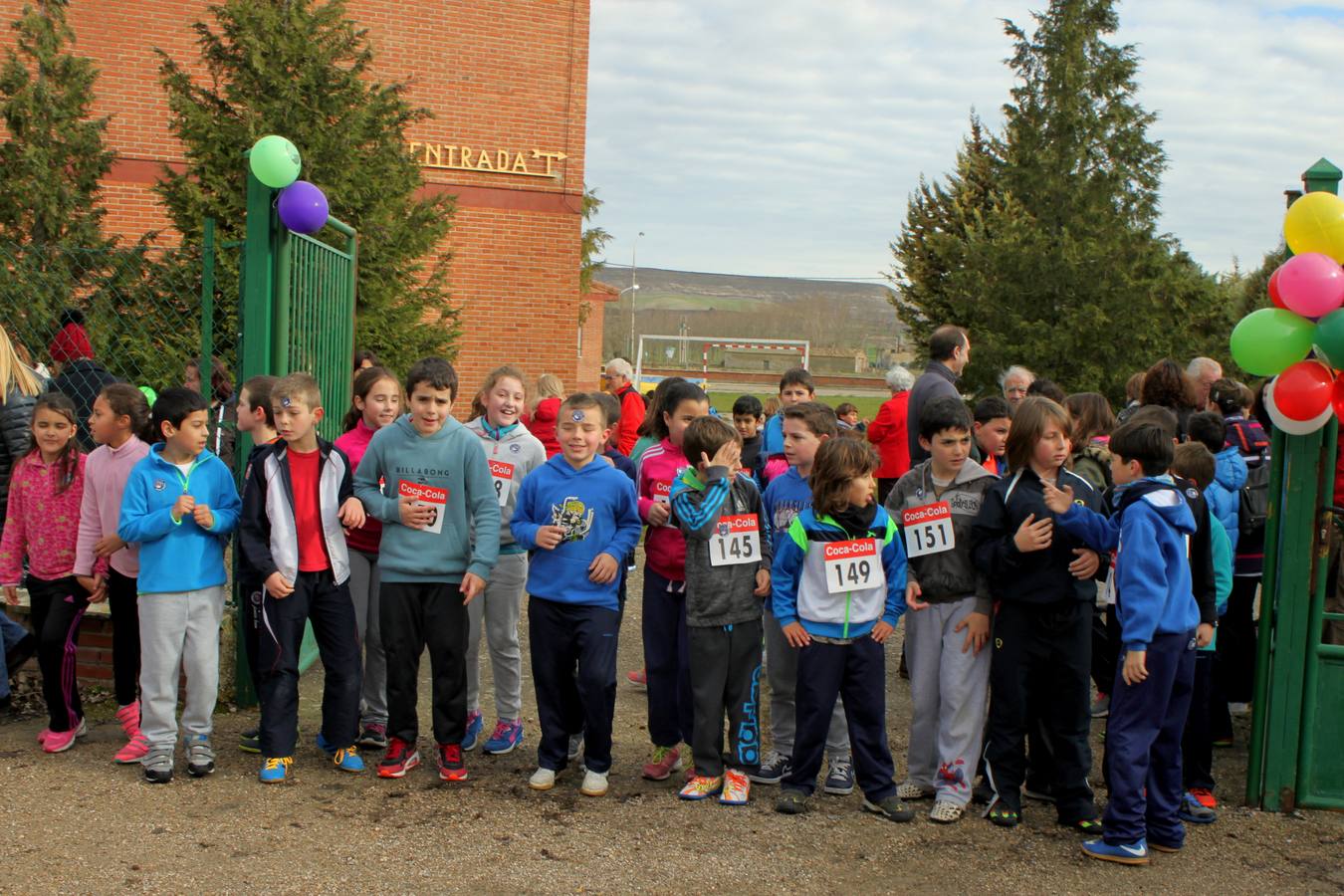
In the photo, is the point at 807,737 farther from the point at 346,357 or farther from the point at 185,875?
the point at 346,357

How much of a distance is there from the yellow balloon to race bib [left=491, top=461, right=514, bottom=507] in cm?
354

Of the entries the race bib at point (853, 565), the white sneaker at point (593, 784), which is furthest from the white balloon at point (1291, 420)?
the white sneaker at point (593, 784)

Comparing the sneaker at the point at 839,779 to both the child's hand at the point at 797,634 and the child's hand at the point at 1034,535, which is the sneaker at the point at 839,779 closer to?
the child's hand at the point at 797,634

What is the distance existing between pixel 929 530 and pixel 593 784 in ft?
5.81

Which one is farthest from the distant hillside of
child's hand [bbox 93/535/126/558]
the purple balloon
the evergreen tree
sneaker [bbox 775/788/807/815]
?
sneaker [bbox 775/788/807/815]

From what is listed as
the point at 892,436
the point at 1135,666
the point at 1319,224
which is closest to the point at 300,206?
the point at 892,436

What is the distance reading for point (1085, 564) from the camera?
4.48 meters

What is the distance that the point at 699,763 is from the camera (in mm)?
4898

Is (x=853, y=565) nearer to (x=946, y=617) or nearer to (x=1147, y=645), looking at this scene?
(x=946, y=617)

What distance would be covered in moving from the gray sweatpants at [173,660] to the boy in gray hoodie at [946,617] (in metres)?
3.01

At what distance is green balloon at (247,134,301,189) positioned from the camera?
18.1 feet

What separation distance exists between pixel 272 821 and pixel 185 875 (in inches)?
20.9

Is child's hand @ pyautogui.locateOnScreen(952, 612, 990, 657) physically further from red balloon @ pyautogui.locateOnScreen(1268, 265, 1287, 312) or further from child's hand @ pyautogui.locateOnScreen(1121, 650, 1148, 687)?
red balloon @ pyautogui.locateOnScreen(1268, 265, 1287, 312)

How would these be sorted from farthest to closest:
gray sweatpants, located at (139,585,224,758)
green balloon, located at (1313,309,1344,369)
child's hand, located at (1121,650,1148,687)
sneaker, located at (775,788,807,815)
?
gray sweatpants, located at (139,585,224,758), sneaker, located at (775,788,807,815), green balloon, located at (1313,309,1344,369), child's hand, located at (1121,650,1148,687)
